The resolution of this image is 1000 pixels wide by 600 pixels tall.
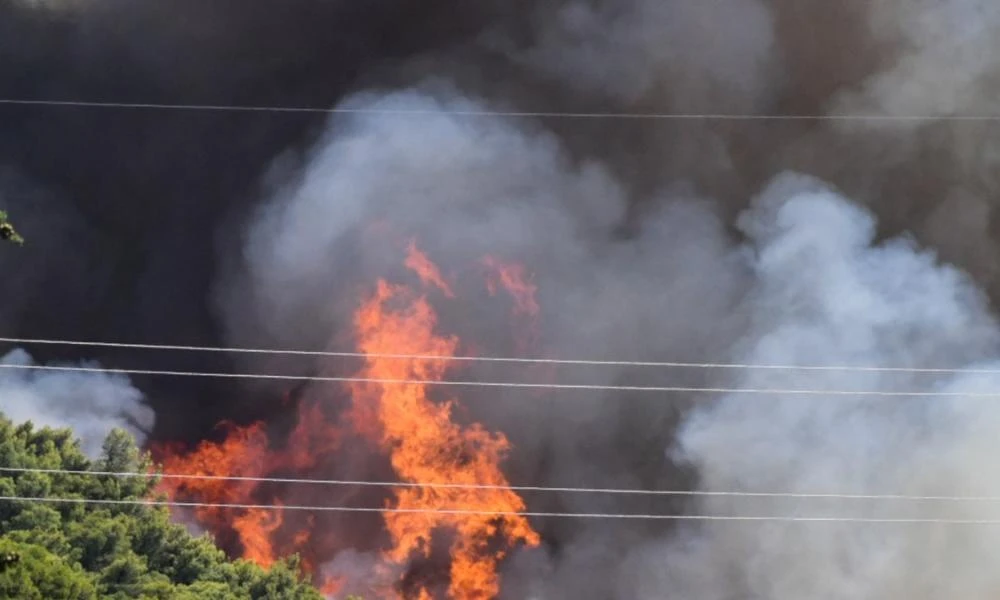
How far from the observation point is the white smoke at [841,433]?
67.6 ft

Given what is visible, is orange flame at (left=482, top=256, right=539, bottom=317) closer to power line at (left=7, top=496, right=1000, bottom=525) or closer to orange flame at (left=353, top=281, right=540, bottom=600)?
orange flame at (left=353, top=281, right=540, bottom=600)

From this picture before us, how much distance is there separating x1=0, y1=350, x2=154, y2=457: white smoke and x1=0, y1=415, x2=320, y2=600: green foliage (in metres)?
0.50

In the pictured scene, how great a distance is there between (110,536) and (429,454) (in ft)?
21.2

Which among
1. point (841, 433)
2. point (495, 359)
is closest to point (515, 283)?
point (495, 359)

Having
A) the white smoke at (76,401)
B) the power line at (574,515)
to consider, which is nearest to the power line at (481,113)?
the white smoke at (76,401)

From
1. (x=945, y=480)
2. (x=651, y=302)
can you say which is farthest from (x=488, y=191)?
(x=945, y=480)

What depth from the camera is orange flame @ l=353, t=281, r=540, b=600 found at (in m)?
21.0

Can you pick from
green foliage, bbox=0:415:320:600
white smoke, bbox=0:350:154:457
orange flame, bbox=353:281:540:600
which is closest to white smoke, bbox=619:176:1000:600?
orange flame, bbox=353:281:540:600

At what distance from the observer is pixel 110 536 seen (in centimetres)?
1905

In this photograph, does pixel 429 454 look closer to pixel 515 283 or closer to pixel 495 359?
pixel 495 359

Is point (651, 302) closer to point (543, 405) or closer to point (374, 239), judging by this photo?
point (543, 405)

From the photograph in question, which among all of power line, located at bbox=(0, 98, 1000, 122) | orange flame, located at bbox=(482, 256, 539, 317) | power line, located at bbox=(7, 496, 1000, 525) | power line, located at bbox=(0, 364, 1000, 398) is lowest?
power line, located at bbox=(7, 496, 1000, 525)

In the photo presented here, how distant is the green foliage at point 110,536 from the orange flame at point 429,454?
113 inches

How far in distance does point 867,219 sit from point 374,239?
1080cm
